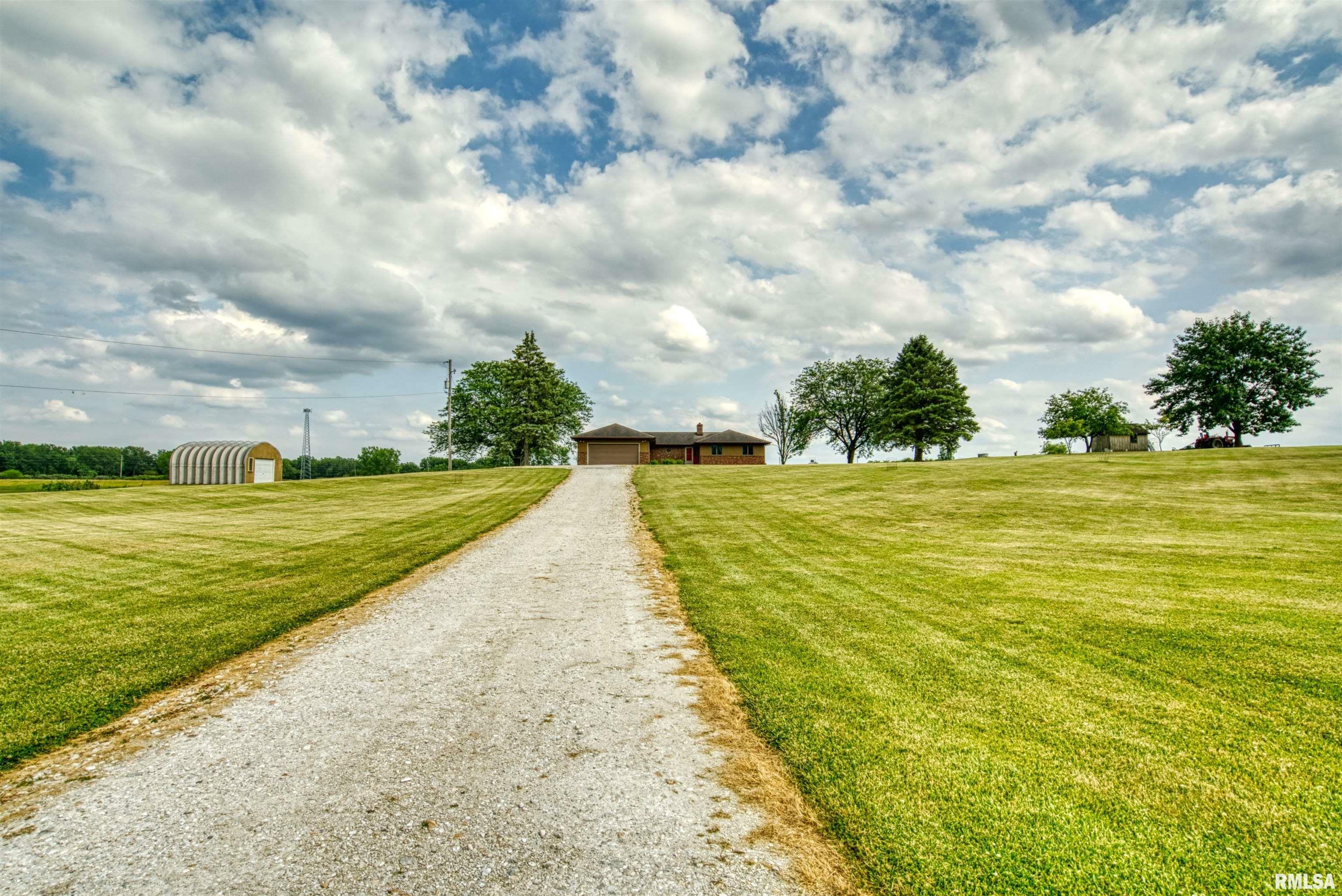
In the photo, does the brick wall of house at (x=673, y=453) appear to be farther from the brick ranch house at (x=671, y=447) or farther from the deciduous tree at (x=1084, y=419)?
the deciduous tree at (x=1084, y=419)

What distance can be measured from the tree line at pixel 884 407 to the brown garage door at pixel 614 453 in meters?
23.7

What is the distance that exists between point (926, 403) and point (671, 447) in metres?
25.3

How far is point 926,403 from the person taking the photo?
51.5m

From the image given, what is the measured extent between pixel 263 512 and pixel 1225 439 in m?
61.6

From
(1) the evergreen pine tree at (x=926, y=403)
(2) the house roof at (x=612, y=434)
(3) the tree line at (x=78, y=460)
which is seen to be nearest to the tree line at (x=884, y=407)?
(1) the evergreen pine tree at (x=926, y=403)

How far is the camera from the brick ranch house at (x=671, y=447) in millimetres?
54719

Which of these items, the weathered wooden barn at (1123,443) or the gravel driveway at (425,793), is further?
the weathered wooden barn at (1123,443)

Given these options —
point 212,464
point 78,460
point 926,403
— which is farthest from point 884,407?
point 78,460

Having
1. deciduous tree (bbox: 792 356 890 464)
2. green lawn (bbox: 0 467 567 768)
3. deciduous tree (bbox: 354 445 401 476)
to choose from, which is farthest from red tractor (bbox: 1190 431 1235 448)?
deciduous tree (bbox: 354 445 401 476)

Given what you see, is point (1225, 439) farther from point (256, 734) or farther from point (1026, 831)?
point (256, 734)

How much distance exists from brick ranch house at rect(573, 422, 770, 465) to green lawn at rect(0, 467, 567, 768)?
101ft

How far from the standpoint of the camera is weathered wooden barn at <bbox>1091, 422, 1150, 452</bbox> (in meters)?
50.6

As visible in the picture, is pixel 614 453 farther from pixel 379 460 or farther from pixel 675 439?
pixel 379 460

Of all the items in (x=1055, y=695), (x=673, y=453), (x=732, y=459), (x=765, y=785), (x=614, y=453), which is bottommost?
(x=765, y=785)
